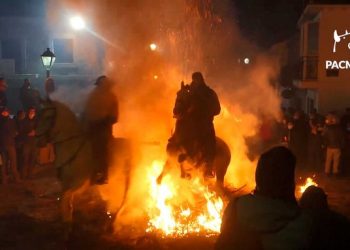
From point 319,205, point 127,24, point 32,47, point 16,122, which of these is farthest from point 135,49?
point 319,205

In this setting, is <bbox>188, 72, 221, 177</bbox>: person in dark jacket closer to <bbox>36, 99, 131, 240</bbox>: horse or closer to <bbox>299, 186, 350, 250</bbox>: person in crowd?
<bbox>36, 99, 131, 240</bbox>: horse


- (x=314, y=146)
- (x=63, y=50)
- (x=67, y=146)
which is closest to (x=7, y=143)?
(x=67, y=146)

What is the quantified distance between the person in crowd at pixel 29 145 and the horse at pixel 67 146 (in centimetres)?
546

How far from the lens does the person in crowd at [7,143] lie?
1259 cm

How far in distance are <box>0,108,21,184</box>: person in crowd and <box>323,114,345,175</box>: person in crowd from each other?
8.46 m

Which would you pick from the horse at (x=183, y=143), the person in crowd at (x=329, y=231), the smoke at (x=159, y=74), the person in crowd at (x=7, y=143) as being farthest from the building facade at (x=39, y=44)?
the person in crowd at (x=329, y=231)

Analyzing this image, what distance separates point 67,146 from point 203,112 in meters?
2.67

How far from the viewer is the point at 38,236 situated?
28.3 feet

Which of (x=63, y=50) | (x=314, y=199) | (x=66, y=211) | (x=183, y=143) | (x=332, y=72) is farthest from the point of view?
(x=63, y=50)

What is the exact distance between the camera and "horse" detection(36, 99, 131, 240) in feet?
25.0

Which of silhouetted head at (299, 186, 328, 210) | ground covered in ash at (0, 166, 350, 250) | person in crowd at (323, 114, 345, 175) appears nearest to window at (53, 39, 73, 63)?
ground covered in ash at (0, 166, 350, 250)

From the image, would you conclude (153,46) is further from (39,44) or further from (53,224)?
(53,224)

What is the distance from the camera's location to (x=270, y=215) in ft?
10.1

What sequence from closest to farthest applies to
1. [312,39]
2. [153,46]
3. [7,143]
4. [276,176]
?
[276,176] → [7,143] → [153,46] → [312,39]
